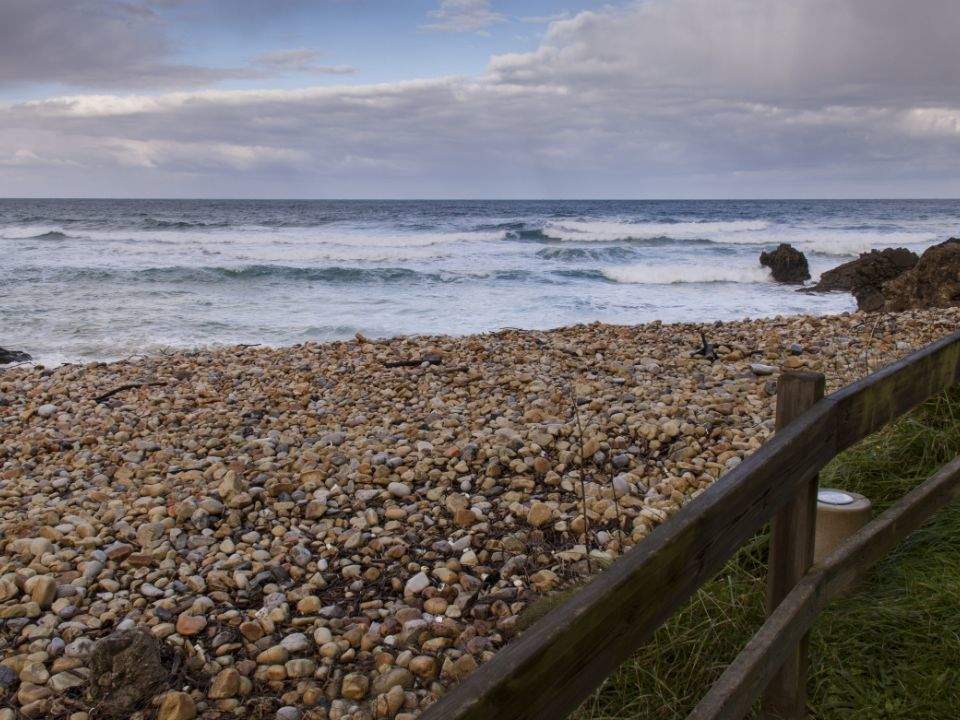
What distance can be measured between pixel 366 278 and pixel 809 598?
68.8 ft

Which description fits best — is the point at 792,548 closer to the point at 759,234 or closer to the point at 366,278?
the point at 366,278

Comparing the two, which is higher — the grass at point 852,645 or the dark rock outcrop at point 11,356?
the grass at point 852,645

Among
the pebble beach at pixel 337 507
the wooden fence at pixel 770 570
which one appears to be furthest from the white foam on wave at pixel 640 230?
the wooden fence at pixel 770 570

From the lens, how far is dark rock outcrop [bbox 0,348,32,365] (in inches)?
445

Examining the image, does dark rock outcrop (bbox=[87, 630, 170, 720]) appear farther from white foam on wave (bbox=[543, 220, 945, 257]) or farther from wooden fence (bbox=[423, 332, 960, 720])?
white foam on wave (bbox=[543, 220, 945, 257])

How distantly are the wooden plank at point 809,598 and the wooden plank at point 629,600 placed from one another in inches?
12.3

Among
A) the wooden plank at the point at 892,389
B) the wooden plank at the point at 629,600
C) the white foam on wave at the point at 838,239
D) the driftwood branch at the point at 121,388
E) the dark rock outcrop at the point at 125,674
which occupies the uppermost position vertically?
the white foam on wave at the point at 838,239

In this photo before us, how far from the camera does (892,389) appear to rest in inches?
89.0

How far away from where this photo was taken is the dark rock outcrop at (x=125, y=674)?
294cm

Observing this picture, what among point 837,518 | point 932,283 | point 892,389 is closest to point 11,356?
point 837,518

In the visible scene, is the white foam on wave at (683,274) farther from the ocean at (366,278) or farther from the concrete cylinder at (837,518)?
the concrete cylinder at (837,518)

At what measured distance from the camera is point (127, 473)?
16.9ft

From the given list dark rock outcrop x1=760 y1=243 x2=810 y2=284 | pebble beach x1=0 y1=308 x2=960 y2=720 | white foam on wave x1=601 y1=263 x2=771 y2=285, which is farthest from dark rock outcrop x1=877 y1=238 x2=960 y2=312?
white foam on wave x1=601 y1=263 x2=771 y2=285

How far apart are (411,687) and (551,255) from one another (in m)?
26.6
